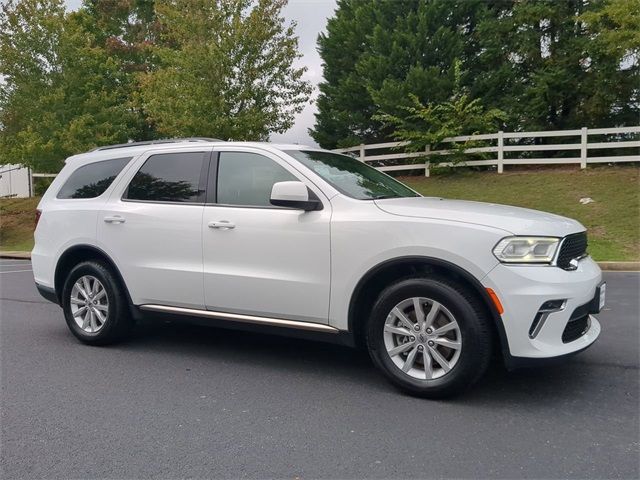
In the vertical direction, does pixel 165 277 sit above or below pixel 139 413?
above

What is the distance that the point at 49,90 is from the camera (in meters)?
18.9

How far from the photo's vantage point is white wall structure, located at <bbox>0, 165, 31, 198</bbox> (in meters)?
26.3

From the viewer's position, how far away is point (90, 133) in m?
18.8

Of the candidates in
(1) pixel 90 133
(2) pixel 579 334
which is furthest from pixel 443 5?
(2) pixel 579 334

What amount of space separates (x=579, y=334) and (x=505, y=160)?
14.5 metres

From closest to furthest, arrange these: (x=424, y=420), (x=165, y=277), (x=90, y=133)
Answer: (x=424, y=420), (x=165, y=277), (x=90, y=133)

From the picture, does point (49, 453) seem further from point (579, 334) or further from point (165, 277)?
point (579, 334)

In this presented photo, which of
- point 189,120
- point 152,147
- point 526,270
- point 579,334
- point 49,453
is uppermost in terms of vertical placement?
point 189,120

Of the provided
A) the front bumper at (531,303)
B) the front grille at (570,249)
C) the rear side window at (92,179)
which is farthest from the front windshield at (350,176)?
the rear side window at (92,179)

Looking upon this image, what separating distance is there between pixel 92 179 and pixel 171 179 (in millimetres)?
1095

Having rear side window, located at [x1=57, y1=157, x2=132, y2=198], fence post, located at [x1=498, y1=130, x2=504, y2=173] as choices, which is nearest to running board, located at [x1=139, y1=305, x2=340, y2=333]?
rear side window, located at [x1=57, y1=157, x2=132, y2=198]

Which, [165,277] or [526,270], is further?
[165,277]

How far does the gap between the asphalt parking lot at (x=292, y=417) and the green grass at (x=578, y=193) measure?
691cm

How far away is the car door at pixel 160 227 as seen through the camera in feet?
15.6
